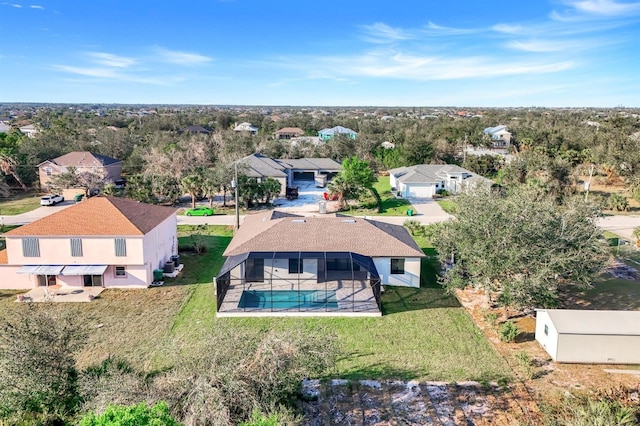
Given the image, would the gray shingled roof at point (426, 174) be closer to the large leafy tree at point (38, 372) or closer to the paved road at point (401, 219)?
the paved road at point (401, 219)

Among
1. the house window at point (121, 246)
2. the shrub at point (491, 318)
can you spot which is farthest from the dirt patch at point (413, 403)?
the house window at point (121, 246)

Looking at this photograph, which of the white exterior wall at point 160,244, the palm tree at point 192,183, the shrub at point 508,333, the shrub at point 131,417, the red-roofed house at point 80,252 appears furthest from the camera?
the palm tree at point 192,183

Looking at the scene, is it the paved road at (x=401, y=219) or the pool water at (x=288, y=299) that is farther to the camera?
the paved road at (x=401, y=219)

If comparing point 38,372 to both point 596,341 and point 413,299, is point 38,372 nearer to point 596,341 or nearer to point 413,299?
point 413,299

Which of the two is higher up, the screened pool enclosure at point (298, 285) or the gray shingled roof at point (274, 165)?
the gray shingled roof at point (274, 165)

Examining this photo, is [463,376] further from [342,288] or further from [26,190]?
[26,190]

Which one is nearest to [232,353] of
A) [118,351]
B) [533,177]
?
[118,351]

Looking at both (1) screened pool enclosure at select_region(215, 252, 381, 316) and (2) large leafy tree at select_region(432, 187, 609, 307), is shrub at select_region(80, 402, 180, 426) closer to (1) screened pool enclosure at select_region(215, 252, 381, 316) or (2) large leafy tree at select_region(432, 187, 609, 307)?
(1) screened pool enclosure at select_region(215, 252, 381, 316)
